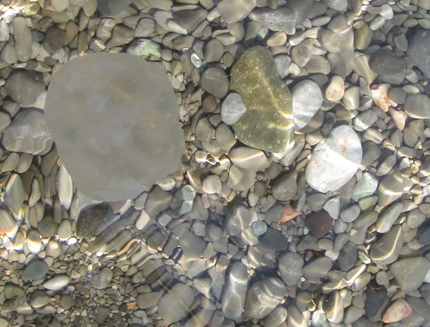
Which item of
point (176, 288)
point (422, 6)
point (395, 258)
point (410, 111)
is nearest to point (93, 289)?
point (176, 288)

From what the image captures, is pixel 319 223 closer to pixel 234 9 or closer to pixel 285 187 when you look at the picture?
pixel 285 187

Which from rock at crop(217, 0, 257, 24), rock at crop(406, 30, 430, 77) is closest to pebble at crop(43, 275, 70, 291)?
rock at crop(217, 0, 257, 24)

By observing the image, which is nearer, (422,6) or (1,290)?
(1,290)

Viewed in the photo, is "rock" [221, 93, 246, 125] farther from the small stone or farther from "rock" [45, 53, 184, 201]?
the small stone

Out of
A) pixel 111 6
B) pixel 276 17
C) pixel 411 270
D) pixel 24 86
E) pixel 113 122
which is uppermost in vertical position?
pixel 111 6

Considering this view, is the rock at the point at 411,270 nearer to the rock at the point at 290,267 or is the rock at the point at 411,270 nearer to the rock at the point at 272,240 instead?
the rock at the point at 290,267

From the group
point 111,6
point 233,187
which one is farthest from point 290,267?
point 111,6

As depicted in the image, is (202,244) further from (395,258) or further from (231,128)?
(395,258)
